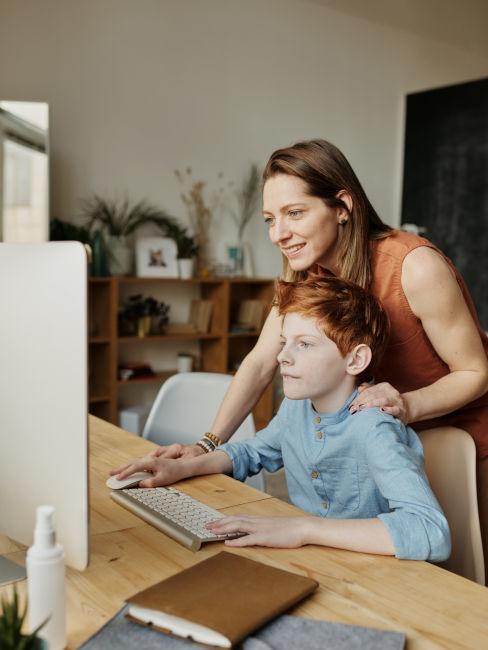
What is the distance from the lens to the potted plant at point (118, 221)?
461 centimetres

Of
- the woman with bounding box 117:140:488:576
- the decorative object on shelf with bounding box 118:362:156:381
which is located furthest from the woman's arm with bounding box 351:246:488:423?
the decorative object on shelf with bounding box 118:362:156:381

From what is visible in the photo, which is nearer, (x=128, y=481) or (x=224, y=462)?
(x=128, y=481)

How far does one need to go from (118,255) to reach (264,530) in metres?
3.64

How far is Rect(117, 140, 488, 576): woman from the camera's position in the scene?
1602 millimetres

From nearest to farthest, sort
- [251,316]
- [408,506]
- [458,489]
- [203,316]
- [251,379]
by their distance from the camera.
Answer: [408,506] < [458,489] < [251,379] < [203,316] < [251,316]

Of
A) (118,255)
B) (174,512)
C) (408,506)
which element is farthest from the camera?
(118,255)

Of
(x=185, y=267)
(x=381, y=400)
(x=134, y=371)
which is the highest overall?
(x=185, y=267)

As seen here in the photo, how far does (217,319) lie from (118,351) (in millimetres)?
720

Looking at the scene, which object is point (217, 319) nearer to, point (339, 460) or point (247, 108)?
point (247, 108)

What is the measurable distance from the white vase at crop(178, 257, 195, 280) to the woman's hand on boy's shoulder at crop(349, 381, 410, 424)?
11.4 ft

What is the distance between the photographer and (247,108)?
526cm

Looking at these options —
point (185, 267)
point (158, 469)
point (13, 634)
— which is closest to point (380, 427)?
point (158, 469)

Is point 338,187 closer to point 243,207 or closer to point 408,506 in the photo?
point 408,506

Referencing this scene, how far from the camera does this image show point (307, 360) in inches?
55.0
